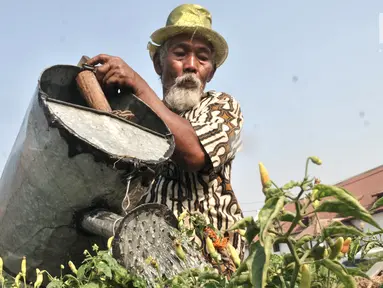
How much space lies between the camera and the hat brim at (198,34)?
2445 millimetres

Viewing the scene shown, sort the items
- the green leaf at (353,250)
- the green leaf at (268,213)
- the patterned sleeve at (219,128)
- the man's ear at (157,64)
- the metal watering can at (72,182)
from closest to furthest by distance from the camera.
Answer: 1. the green leaf at (268,213)
2. the green leaf at (353,250)
3. the metal watering can at (72,182)
4. the patterned sleeve at (219,128)
5. the man's ear at (157,64)

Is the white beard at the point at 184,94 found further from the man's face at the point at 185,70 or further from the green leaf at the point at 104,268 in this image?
the green leaf at the point at 104,268

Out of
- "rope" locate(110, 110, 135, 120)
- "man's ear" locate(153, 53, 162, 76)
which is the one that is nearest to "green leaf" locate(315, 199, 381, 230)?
"rope" locate(110, 110, 135, 120)

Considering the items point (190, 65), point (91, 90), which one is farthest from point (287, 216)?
point (190, 65)

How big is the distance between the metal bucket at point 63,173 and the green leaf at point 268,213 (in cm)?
90

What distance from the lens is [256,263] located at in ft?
1.93

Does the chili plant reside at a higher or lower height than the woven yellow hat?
lower

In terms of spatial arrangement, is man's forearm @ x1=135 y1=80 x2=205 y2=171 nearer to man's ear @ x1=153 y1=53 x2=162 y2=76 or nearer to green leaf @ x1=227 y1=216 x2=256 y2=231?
man's ear @ x1=153 y1=53 x2=162 y2=76

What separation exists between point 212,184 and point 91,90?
2.21ft

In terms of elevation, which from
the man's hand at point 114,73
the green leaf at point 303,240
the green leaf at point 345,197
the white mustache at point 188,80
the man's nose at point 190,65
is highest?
the man's nose at point 190,65

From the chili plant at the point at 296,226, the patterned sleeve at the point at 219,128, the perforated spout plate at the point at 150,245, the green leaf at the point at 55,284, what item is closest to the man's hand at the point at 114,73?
the patterned sleeve at the point at 219,128

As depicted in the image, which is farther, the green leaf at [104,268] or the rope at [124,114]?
the rope at [124,114]

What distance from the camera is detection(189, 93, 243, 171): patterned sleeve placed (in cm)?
194

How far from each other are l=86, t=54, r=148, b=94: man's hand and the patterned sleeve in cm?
28
